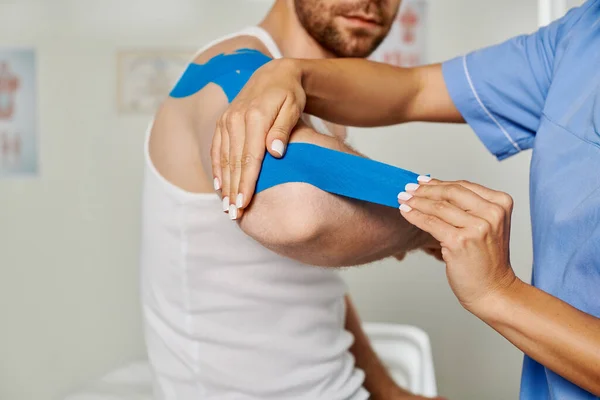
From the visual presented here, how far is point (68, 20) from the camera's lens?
2225 mm

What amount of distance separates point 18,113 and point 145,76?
47cm

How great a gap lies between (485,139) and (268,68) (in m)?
0.46

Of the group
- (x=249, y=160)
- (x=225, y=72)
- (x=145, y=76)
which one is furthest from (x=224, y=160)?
(x=145, y=76)

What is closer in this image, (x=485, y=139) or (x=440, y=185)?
(x=440, y=185)

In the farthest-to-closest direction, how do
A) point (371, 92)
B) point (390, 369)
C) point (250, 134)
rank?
point (390, 369)
point (371, 92)
point (250, 134)

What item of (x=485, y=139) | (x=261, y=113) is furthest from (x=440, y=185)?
(x=485, y=139)

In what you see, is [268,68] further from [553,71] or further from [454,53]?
[454,53]

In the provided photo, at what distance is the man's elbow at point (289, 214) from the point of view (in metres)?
0.74

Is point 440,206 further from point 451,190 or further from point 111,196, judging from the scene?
point 111,196

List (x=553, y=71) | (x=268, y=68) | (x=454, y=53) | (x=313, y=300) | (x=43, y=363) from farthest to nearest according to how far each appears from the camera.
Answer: (x=43, y=363), (x=454, y=53), (x=313, y=300), (x=553, y=71), (x=268, y=68)

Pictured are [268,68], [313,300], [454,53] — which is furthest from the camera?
[454,53]

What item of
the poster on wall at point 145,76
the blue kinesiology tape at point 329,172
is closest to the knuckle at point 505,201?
the blue kinesiology tape at point 329,172

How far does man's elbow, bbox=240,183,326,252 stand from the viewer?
2.43 ft

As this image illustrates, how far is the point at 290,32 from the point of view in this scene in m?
1.19
